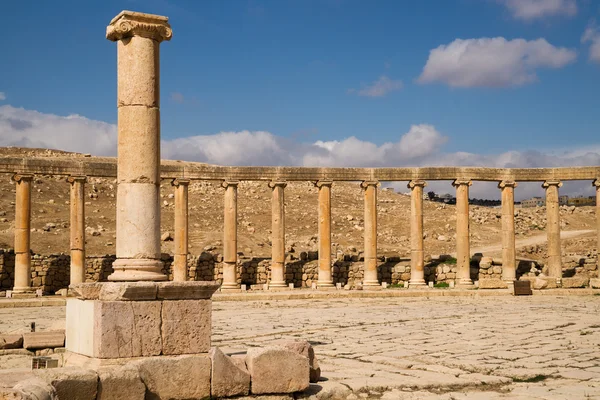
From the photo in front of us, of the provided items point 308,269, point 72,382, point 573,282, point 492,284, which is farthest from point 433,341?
point 308,269

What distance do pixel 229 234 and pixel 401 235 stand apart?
25687mm

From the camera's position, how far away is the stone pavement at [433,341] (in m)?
11.3

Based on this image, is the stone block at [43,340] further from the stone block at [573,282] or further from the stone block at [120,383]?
the stone block at [573,282]

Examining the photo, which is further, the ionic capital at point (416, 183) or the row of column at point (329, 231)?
the ionic capital at point (416, 183)

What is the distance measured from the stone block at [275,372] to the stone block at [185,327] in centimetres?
98

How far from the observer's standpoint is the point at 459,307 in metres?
25.5

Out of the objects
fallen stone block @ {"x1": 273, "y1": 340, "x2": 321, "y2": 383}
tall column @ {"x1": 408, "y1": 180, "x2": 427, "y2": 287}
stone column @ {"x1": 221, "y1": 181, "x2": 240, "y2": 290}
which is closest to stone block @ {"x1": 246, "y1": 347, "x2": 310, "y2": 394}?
fallen stone block @ {"x1": 273, "y1": 340, "x2": 321, "y2": 383}

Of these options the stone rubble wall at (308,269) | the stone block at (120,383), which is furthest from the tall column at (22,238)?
the stone block at (120,383)

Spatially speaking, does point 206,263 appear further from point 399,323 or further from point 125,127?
point 125,127

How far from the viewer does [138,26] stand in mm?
12508

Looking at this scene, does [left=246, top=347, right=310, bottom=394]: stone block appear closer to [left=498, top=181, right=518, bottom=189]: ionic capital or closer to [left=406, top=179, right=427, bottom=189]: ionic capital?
[left=406, top=179, right=427, bottom=189]: ionic capital

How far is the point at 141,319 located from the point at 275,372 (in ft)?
6.86

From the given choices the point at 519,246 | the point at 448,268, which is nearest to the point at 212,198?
the point at 519,246

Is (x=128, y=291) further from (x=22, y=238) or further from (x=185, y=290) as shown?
(x=22, y=238)
